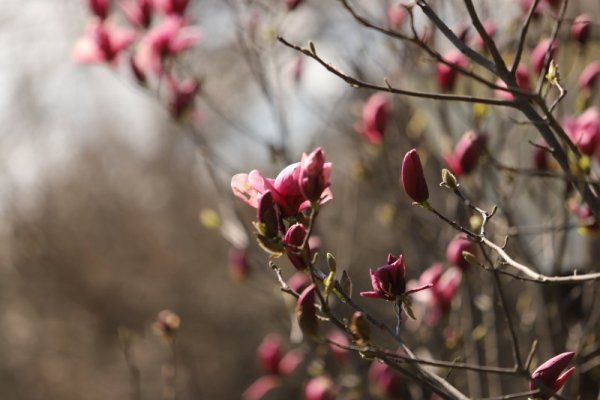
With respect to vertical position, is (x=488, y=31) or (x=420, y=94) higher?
(x=420, y=94)

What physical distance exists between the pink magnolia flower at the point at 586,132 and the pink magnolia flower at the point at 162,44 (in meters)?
1.18

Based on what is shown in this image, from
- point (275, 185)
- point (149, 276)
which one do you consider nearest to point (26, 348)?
point (149, 276)

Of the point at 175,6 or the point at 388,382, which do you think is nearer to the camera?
the point at 388,382

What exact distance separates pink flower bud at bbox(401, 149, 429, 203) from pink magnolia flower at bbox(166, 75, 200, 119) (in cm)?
137

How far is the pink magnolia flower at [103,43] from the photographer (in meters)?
2.81

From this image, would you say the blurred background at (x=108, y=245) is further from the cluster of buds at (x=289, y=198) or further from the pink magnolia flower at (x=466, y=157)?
the cluster of buds at (x=289, y=198)

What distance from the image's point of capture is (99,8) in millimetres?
2834

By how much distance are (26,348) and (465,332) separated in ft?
18.1

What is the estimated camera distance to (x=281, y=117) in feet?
9.36

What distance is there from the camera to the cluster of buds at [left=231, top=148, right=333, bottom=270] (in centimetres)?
136

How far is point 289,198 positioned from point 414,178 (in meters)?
0.21

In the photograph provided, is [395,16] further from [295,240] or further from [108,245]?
[108,245]

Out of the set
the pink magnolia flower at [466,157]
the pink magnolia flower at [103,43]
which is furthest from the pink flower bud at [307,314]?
the pink magnolia flower at [103,43]

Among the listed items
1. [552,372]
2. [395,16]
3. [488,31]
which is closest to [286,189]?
[552,372]
